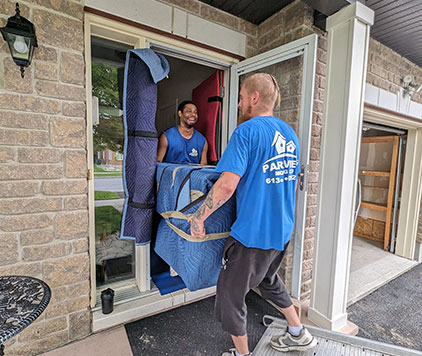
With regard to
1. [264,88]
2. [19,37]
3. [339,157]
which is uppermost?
[19,37]

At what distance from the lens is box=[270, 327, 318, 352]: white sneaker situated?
1.53 m

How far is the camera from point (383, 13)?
1924 mm

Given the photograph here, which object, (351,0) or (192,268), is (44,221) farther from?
(351,0)

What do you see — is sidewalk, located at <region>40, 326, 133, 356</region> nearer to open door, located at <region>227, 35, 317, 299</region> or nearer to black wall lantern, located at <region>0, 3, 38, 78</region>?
open door, located at <region>227, 35, 317, 299</region>

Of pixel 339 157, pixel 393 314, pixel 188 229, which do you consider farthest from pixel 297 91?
pixel 393 314

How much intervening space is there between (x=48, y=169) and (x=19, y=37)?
770 mm

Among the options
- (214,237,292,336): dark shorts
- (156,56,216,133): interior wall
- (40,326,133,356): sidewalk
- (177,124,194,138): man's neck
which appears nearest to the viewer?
(214,237,292,336): dark shorts

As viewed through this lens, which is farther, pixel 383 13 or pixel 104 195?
pixel 104 195

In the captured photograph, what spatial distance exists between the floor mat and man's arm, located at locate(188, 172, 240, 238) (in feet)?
5.77

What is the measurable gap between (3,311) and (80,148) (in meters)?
1.03

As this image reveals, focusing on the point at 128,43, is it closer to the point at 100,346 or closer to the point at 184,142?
the point at 184,142

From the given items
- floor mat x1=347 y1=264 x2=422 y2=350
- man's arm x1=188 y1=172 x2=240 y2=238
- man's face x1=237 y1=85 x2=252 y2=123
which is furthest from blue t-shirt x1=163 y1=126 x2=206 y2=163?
floor mat x1=347 y1=264 x2=422 y2=350

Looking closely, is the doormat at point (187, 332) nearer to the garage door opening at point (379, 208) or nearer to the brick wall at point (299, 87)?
the brick wall at point (299, 87)

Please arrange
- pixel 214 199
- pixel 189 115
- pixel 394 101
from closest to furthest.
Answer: pixel 214 199
pixel 189 115
pixel 394 101
